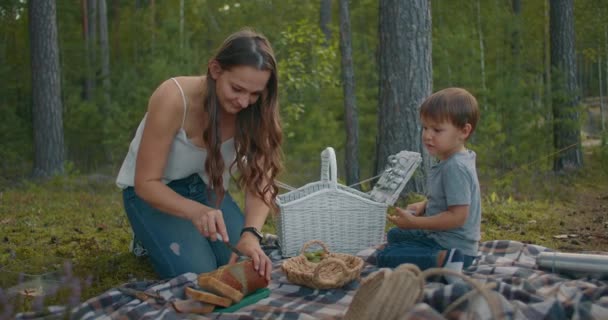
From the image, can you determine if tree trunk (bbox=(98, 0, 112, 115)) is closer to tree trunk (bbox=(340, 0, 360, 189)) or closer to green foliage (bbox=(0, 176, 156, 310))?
tree trunk (bbox=(340, 0, 360, 189))

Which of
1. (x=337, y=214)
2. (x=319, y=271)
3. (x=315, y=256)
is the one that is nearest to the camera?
(x=319, y=271)

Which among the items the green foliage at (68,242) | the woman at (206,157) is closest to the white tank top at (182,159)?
the woman at (206,157)

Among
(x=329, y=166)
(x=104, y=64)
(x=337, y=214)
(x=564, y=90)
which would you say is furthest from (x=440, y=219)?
(x=104, y=64)

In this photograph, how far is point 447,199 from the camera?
140 inches

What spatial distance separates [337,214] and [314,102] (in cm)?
1017

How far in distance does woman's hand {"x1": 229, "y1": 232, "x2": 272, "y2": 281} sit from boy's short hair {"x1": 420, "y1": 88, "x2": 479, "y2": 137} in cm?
123

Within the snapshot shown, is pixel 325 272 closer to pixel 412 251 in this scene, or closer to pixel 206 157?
pixel 412 251

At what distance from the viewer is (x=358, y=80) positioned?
1527cm

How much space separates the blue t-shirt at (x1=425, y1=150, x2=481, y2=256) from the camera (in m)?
3.54

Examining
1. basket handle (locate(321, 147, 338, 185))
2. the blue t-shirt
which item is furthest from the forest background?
basket handle (locate(321, 147, 338, 185))

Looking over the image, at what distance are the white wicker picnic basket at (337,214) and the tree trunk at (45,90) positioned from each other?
8159 mm

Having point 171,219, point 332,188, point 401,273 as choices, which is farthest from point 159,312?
point 332,188

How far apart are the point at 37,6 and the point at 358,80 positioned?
7351 millimetres

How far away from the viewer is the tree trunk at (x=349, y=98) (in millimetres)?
12117
